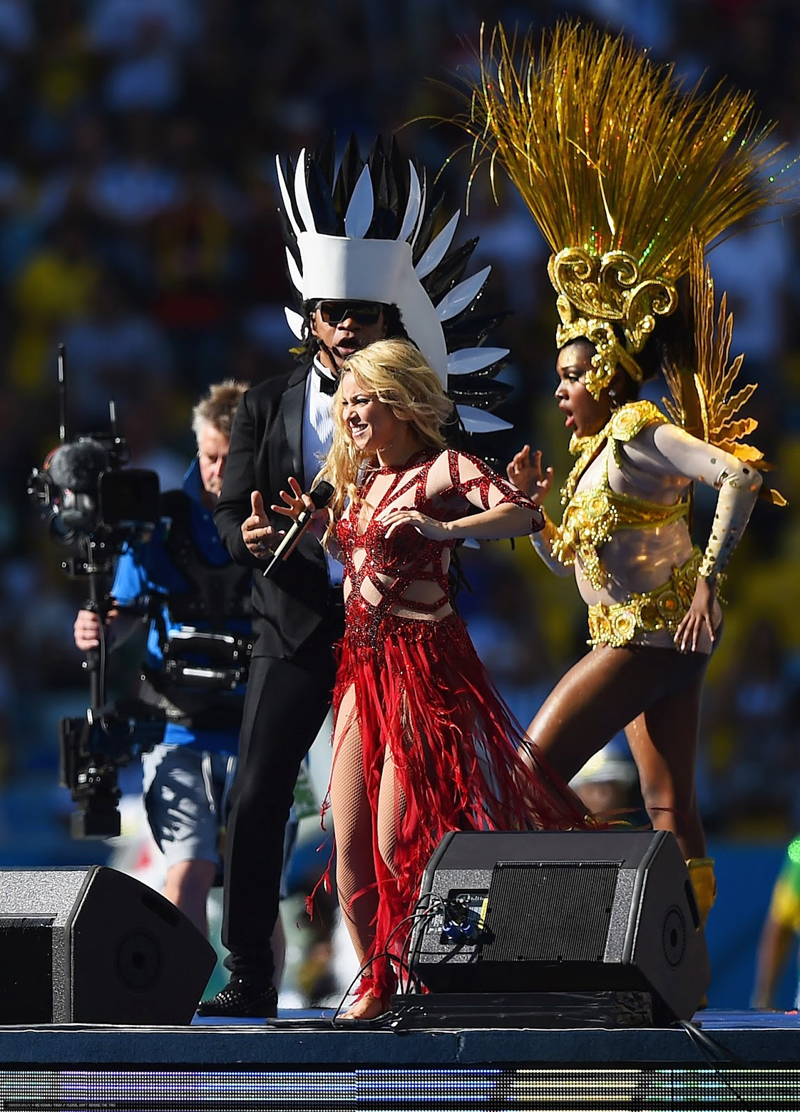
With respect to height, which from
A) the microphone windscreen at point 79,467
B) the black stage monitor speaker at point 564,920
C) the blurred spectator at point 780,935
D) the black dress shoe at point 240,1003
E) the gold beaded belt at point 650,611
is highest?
the microphone windscreen at point 79,467

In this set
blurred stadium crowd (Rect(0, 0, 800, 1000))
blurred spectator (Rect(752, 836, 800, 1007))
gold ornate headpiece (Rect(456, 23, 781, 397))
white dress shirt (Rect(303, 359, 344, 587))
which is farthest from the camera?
blurred stadium crowd (Rect(0, 0, 800, 1000))

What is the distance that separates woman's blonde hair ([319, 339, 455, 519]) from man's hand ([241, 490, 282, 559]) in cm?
17

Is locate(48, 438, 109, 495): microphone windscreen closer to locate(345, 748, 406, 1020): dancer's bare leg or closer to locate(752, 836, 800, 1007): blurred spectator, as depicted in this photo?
locate(345, 748, 406, 1020): dancer's bare leg

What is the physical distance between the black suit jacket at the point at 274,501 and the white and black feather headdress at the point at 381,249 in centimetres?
27

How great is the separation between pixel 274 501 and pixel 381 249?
72 centimetres

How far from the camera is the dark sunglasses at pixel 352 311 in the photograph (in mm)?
4848

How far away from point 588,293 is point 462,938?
2.09 metres

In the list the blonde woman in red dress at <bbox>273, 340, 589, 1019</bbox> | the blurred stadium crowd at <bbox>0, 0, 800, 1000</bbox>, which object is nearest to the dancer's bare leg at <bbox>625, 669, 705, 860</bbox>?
the blonde woman in red dress at <bbox>273, 340, 589, 1019</bbox>

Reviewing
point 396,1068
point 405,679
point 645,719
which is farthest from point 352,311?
point 396,1068

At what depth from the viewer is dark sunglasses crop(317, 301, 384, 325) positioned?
4848 mm

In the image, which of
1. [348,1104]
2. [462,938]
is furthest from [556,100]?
[348,1104]

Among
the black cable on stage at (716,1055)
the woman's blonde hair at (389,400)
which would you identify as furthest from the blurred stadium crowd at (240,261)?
the black cable on stage at (716,1055)

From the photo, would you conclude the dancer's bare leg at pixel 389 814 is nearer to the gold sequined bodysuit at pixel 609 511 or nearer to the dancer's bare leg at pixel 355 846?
the dancer's bare leg at pixel 355 846

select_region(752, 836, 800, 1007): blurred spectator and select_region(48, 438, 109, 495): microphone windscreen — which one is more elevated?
select_region(48, 438, 109, 495): microphone windscreen
